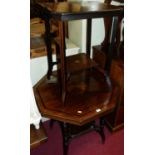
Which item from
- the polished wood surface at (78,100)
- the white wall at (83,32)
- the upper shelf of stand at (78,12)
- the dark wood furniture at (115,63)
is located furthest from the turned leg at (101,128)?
the upper shelf of stand at (78,12)

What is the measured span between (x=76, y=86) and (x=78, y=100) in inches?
7.0

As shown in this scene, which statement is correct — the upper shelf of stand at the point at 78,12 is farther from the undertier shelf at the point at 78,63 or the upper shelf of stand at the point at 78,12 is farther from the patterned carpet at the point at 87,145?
the patterned carpet at the point at 87,145

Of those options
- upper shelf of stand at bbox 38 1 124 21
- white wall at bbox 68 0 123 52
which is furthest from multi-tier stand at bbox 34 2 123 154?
white wall at bbox 68 0 123 52

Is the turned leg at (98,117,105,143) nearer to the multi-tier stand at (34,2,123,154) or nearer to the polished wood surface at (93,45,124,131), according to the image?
the multi-tier stand at (34,2,123,154)

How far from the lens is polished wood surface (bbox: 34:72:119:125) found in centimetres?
115

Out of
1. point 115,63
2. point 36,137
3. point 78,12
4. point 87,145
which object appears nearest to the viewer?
point 78,12

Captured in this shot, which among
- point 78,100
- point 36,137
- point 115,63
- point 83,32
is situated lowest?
point 36,137

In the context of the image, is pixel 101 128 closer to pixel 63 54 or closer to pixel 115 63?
pixel 115 63

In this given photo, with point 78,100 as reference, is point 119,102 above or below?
below

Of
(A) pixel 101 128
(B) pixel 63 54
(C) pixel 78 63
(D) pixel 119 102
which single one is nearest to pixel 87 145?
(A) pixel 101 128

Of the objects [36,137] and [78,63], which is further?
[78,63]

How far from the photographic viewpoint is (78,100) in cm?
127

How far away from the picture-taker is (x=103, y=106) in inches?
48.6
